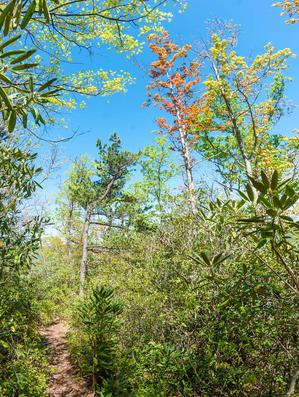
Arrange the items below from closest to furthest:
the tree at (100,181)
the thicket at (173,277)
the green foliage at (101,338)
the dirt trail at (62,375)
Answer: the thicket at (173,277) < the green foliage at (101,338) < the dirt trail at (62,375) < the tree at (100,181)

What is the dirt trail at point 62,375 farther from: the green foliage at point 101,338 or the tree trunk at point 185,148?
the tree trunk at point 185,148

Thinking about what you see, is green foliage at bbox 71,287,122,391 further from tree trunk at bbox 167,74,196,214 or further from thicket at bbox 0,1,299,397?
tree trunk at bbox 167,74,196,214

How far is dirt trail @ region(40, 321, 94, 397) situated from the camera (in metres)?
6.07

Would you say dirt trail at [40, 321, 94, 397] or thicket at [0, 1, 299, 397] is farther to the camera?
dirt trail at [40, 321, 94, 397]

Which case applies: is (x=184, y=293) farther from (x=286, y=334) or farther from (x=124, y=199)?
(x=124, y=199)

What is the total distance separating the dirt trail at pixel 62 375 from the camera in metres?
6.07

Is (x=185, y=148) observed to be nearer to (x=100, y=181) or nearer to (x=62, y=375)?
(x=100, y=181)

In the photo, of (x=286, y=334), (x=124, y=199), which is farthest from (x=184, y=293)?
(x=124, y=199)

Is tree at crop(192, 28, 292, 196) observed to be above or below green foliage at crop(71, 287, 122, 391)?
above

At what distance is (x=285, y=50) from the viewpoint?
1013 cm

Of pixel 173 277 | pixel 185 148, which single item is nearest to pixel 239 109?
pixel 185 148

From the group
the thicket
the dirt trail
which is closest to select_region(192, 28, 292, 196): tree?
the thicket

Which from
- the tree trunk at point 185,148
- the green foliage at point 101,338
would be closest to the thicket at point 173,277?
the green foliage at point 101,338

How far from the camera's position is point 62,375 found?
7.00 meters
